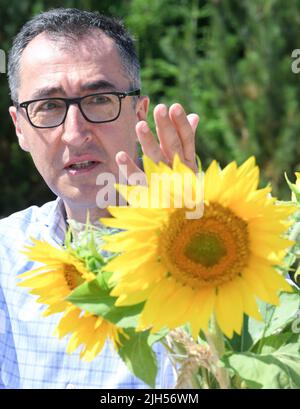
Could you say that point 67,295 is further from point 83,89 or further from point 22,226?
point 22,226

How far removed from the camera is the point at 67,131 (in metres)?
1.42

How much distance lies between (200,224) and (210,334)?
121mm

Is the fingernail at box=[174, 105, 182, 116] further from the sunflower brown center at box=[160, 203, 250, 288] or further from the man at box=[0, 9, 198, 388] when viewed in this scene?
the man at box=[0, 9, 198, 388]

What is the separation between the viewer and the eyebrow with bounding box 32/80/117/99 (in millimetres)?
1453

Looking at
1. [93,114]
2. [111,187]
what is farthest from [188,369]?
[93,114]

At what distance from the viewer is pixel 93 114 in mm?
1460

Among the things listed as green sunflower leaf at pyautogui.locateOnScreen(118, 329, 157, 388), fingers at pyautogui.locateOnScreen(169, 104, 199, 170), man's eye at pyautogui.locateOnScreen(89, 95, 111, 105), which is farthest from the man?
green sunflower leaf at pyautogui.locateOnScreen(118, 329, 157, 388)

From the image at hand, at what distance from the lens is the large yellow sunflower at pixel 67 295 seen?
2.65ft

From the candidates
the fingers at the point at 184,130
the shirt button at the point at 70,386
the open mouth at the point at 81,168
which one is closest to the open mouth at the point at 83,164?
the open mouth at the point at 81,168

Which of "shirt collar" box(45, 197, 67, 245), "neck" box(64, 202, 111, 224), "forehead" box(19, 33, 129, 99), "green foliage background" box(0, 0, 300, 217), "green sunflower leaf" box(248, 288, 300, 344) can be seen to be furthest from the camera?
"green foliage background" box(0, 0, 300, 217)

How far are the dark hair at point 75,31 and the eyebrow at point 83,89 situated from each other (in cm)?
9

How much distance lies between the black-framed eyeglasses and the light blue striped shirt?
0.26m

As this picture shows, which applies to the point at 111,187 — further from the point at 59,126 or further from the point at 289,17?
the point at 289,17

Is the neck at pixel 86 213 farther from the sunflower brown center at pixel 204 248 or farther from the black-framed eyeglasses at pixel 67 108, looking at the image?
the sunflower brown center at pixel 204 248
